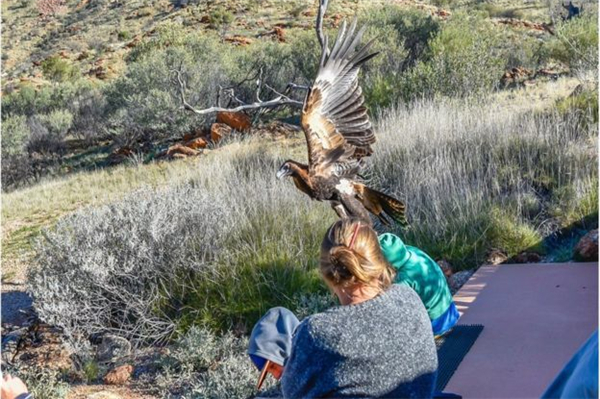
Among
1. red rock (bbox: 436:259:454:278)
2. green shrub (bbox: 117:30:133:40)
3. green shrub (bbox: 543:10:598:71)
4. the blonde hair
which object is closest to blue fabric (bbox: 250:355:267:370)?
the blonde hair

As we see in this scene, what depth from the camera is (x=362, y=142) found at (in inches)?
201

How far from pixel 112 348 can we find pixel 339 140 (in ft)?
7.55

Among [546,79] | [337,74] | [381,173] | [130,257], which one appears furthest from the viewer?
[546,79]

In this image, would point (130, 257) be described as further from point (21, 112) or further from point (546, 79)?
point (21, 112)

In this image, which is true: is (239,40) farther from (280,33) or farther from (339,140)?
(339,140)

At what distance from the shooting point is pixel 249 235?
247 inches

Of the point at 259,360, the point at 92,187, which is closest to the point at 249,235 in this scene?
the point at 259,360

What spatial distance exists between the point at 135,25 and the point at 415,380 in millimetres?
27950

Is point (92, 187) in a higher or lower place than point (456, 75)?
lower

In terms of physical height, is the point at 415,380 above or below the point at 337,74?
below

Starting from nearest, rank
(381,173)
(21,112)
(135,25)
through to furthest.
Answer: (381,173), (21,112), (135,25)

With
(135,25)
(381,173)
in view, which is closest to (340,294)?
(381,173)

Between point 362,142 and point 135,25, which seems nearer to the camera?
point 362,142

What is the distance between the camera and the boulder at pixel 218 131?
47.6ft
